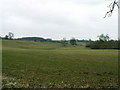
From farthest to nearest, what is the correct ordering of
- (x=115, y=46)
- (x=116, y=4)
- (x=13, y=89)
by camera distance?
(x=115, y=46), (x=116, y=4), (x=13, y=89)

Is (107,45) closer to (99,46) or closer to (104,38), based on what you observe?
(99,46)

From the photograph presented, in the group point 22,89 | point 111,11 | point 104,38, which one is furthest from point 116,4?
point 104,38

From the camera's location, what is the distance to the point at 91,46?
167125mm

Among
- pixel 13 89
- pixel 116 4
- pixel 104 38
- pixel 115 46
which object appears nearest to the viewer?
pixel 13 89

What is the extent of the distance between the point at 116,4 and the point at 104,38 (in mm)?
179220

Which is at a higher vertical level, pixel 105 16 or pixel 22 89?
pixel 105 16

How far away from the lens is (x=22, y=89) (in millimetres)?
11961

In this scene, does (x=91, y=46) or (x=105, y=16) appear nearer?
(x=105, y=16)

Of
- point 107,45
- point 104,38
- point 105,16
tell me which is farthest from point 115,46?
point 105,16

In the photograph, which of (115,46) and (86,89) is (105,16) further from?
(115,46)

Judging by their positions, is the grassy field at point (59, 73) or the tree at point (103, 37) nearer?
the grassy field at point (59, 73)

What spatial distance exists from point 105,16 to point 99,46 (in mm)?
143526

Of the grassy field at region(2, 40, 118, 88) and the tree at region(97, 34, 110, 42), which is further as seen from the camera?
the tree at region(97, 34, 110, 42)

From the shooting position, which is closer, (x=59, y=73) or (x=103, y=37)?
(x=59, y=73)
